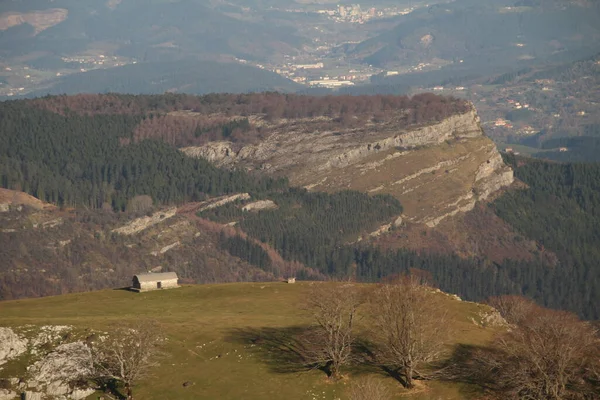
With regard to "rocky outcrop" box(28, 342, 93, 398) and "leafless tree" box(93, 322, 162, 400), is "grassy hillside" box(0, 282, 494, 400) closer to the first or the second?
"leafless tree" box(93, 322, 162, 400)

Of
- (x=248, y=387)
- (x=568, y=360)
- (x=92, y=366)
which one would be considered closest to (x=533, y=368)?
(x=568, y=360)

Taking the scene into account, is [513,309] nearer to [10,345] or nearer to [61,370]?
[61,370]

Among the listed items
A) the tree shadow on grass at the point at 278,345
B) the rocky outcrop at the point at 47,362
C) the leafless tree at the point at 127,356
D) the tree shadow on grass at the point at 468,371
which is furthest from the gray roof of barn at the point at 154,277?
the tree shadow on grass at the point at 468,371

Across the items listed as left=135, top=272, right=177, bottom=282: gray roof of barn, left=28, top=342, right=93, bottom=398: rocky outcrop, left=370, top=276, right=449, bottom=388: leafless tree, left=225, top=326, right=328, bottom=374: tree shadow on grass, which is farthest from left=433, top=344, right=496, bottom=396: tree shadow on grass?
left=135, top=272, right=177, bottom=282: gray roof of barn

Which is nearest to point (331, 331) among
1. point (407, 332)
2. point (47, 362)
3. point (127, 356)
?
point (407, 332)

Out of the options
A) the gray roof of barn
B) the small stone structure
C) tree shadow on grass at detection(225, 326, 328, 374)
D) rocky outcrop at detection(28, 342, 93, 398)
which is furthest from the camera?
the gray roof of barn

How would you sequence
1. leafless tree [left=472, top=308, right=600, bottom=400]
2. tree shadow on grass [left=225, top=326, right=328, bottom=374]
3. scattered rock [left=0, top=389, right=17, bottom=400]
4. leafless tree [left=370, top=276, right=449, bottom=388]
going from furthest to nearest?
tree shadow on grass [left=225, top=326, right=328, bottom=374], leafless tree [left=370, top=276, right=449, bottom=388], scattered rock [left=0, top=389, right=17, bottom=400], leafless tree [left=472, top=308, right=600, bottom=400]

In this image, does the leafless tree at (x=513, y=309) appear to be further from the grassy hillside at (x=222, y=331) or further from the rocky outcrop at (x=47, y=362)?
the rocky outcrop at (x=47, y=362)
